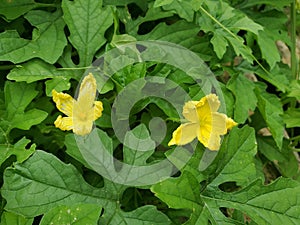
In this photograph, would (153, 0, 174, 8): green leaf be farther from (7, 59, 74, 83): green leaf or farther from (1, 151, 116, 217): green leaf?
(1, 151, 116, 217): green leaf

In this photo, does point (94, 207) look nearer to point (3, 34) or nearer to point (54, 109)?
point (54, 109)

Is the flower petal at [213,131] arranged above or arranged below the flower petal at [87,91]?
below

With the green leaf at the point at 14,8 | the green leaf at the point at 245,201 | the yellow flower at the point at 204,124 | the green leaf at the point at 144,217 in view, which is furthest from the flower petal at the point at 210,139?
the green leaf at the point at 14,8

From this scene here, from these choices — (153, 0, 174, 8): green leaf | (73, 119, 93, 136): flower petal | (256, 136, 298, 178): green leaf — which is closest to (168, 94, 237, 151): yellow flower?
(73, 119, 93, 136): flower petal

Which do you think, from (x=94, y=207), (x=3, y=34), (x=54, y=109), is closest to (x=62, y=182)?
(x=94, y=207)

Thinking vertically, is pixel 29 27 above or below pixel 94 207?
above

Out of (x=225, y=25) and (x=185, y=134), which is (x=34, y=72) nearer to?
(x=185, y=134)

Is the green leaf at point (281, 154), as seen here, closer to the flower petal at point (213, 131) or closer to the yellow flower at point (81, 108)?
the flower petal at point (213, 131)
